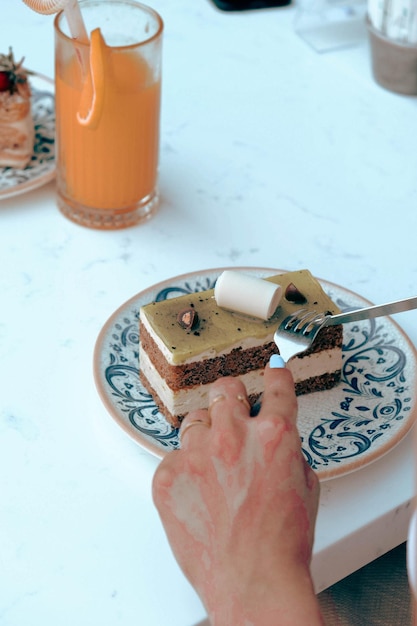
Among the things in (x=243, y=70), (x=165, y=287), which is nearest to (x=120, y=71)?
(x=165, y=287)

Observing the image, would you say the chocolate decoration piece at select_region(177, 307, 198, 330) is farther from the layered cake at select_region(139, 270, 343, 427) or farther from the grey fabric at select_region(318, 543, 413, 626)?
the grey fabric at select_region(318, 543, 413, 626)

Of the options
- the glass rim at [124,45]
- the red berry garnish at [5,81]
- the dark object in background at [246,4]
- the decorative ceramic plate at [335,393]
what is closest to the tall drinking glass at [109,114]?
the glass rim at [124,45]

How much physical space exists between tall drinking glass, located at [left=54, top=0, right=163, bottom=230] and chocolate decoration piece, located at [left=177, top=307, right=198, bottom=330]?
0.36 meters

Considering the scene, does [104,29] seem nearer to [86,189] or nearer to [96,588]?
[86,189]

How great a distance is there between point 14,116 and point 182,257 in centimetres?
36

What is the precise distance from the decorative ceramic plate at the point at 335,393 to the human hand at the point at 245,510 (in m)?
0.14

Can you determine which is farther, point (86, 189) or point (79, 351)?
point (86, 189)

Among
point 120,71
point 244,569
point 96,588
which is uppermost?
point 120,71

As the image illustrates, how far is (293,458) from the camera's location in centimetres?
80

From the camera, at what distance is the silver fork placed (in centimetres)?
104

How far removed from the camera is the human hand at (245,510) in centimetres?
76

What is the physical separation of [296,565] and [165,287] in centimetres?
52

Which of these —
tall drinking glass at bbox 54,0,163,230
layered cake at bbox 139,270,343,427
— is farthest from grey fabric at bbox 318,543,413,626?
tall drinking glass at bbox 54,0,163,230

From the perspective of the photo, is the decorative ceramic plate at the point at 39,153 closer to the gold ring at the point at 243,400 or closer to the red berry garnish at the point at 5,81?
the red berry garnish at the point at 5,81
